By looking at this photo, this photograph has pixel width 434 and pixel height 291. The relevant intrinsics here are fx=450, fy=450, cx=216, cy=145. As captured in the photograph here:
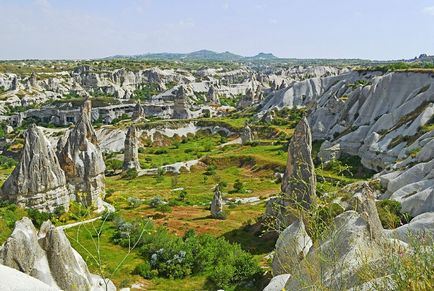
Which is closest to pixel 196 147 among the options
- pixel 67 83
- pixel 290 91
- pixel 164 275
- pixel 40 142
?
pixel 290 91

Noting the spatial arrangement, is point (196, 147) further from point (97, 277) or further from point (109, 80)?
point (109, 80)

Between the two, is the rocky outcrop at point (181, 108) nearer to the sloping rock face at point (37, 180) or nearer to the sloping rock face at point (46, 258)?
the sloping rock face at point (37, 180)

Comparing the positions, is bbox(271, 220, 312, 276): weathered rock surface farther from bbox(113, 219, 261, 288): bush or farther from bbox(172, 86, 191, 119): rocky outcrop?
bbox(172, 86, 191, 119): rocky outcrop

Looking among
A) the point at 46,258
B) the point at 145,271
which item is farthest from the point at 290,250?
the point at 145,271

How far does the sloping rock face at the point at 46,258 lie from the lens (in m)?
16.4

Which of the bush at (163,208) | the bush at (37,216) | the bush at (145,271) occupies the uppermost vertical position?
the bush at (37,216)

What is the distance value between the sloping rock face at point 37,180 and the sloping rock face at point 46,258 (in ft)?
63.8

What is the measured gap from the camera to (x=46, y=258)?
56.3 ft

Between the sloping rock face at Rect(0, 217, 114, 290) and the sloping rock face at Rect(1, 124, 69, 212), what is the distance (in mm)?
19436

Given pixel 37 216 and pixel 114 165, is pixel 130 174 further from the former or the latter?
pixel 37 216

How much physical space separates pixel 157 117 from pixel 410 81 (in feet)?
241

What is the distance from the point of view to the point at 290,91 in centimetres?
12438

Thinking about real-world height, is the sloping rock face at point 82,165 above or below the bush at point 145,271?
above

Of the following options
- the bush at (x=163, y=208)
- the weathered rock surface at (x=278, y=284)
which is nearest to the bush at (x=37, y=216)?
the bush at (x=163, y=208)
